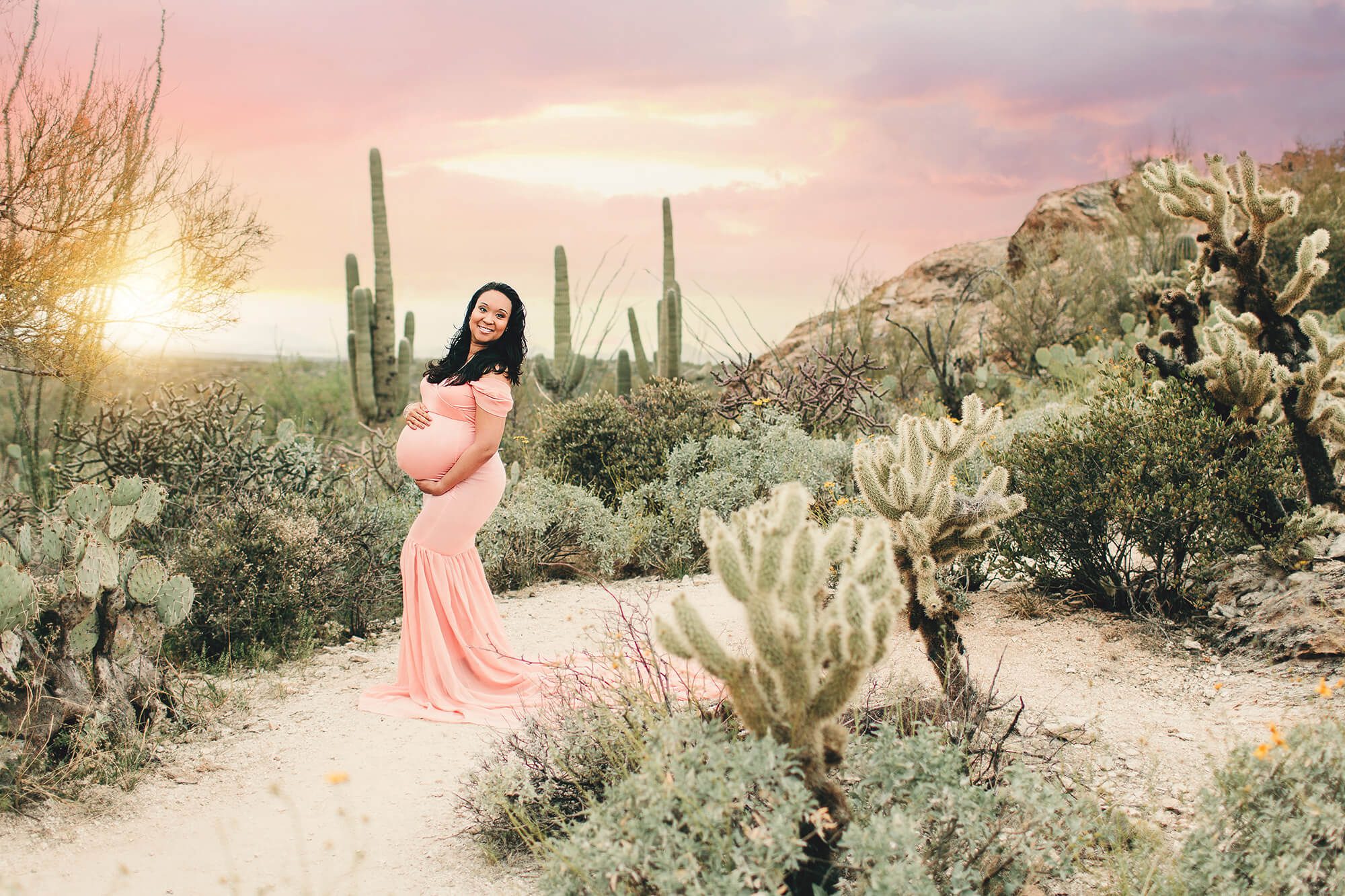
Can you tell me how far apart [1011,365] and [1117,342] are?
435 cm

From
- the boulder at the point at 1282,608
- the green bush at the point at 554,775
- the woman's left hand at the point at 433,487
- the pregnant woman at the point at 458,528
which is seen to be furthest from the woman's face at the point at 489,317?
the boulder at the point at 1282,608

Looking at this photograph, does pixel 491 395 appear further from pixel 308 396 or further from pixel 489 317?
pixel 308 396

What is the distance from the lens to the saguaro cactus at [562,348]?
14984mm

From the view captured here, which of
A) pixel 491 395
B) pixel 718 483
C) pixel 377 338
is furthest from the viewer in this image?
pixel 377 338

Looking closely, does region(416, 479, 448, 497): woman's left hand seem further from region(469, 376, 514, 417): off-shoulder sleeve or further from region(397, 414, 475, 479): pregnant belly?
region(469, 376, 514, 417): off-shoulder sleeve

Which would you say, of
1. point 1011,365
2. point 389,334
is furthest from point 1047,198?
point 389,334

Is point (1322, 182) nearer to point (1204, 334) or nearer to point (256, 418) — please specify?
point (1204, 334)

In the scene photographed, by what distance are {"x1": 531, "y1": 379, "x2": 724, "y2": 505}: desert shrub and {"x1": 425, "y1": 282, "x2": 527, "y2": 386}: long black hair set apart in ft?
13.0

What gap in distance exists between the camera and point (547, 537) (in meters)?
8.22

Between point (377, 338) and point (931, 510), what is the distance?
11467 mm

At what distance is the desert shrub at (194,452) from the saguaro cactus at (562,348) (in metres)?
7.61

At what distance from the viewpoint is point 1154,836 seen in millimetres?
3168

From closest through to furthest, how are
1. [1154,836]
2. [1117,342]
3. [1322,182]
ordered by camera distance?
1. [1154,836]
2. [1117,342]
3. [1322,182]

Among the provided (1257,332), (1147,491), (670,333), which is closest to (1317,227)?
(670,333)
